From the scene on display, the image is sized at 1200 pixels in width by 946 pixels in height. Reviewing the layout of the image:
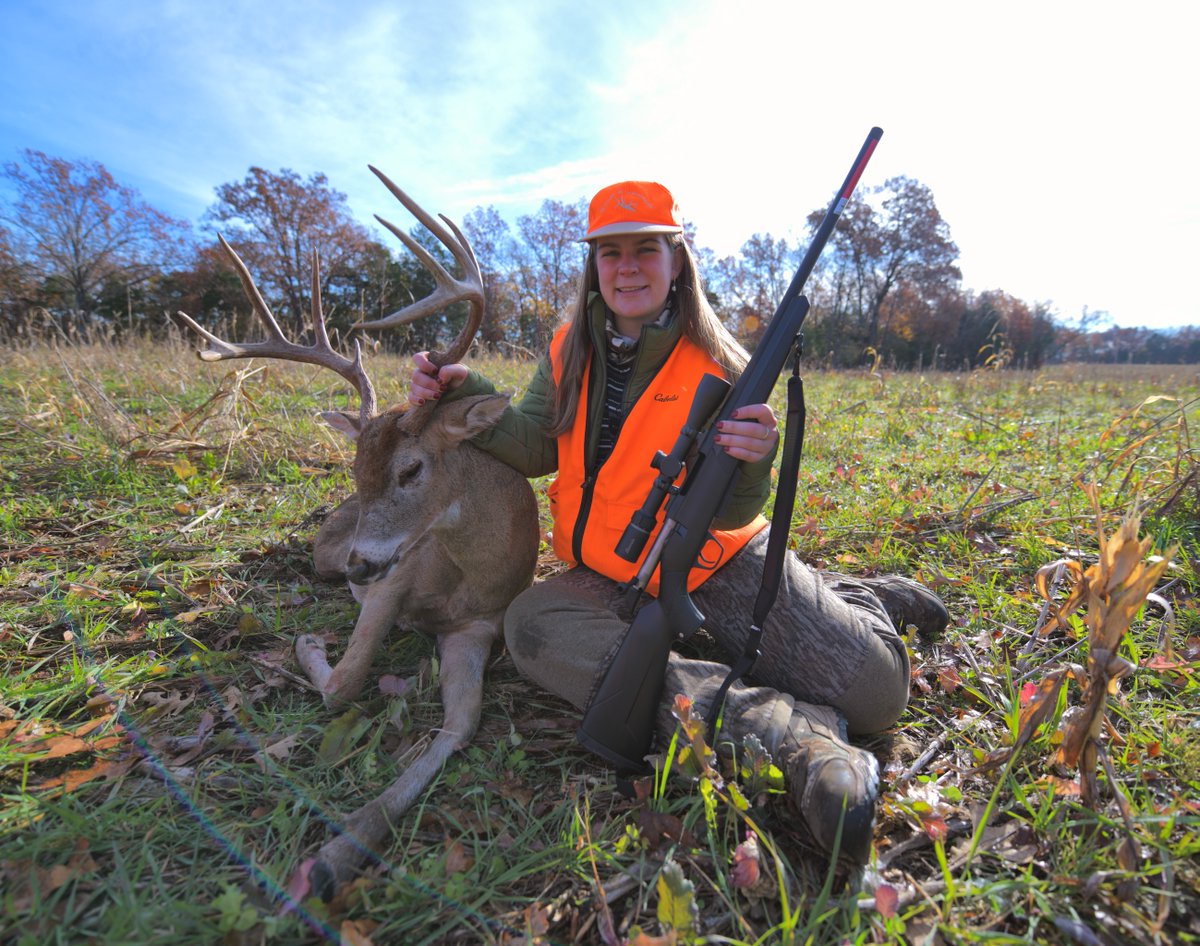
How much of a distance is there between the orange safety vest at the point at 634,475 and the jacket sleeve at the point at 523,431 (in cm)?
25

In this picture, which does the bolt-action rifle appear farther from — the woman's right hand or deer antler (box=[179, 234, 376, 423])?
deer antler (box=[179, 234, 376, 423])

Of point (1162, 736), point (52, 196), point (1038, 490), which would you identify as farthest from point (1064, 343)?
point (52, 196)

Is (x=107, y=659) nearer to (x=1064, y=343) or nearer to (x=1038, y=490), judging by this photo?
(x=1038, y=490)

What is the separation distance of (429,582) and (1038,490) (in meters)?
4.47

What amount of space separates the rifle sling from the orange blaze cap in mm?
904

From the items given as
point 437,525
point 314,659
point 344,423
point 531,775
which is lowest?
point 531,775

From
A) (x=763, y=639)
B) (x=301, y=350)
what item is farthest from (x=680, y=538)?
(x=301, y=350)

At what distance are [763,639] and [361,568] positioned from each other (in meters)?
1.91

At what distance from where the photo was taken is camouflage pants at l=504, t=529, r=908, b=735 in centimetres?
245

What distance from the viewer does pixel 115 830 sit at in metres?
1.98

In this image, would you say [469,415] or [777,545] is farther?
[469,415]

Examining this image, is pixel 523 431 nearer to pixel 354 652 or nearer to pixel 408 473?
pixel 408 473

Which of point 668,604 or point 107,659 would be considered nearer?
point 668,604

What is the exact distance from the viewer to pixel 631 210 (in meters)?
2.82
